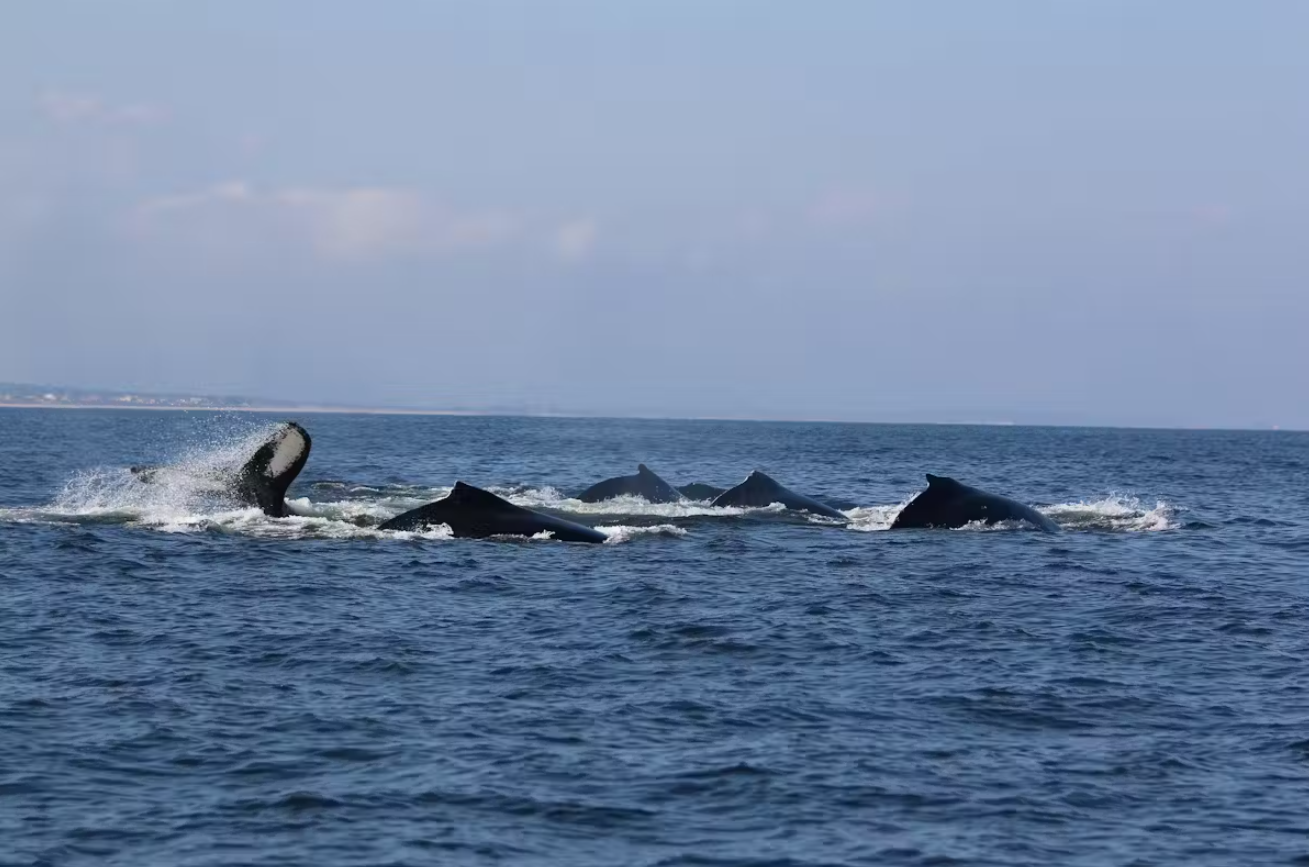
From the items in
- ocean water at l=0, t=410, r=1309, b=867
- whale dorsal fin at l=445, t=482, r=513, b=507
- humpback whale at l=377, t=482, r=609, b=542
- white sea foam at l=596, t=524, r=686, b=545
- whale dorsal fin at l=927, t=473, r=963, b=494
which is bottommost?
ocean water at l=0, t=410, r=1309, b=867

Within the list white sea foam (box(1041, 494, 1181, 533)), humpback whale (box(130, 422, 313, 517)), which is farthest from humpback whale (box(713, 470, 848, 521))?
humpback whale (box(130, 422, 313, 517))

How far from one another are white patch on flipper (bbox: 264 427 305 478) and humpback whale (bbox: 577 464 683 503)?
1036 cm

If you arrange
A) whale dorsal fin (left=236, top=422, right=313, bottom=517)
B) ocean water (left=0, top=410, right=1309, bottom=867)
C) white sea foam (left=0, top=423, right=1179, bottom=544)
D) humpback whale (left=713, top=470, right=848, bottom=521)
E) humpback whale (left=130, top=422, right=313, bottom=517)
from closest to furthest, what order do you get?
ocean water (left=0, top=410, right=1309, bottom=867) < whale dorsal fin (left=236, top=422, right=313, bottom=517) < humpback whale (left=130, top=422, right=313, bottom=517) < white sea foam (left=0, top=423, right=1179, bottom=544) < humpback whale (left=713, top=470, right=848, bottom=521)

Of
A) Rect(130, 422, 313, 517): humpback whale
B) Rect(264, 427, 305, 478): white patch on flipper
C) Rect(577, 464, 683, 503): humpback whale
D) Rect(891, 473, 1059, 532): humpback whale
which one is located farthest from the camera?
Rect(577, 464, 683, 503): humpback whale

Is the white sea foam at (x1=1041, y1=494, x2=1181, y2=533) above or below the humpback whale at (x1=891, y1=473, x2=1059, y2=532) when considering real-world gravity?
below

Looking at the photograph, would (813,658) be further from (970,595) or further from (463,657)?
(970,595)

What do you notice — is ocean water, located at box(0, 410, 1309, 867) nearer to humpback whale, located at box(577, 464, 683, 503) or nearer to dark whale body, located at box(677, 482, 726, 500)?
humpback whale, located at box(577, 464, 683, 503)

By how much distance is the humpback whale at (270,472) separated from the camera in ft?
95.9

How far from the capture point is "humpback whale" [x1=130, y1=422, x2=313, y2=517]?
95.9 ft

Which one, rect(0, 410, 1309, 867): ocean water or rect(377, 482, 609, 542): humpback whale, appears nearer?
rect(0, 410, 1309, 867): ocean water

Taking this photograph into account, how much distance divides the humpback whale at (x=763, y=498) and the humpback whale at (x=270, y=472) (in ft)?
34.7

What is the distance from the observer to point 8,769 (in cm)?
1301

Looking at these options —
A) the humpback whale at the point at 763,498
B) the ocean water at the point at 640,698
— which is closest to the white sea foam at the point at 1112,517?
the ocean water at the point at 640,698

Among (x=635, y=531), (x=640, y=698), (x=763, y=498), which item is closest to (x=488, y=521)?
(x=635, y=531)
